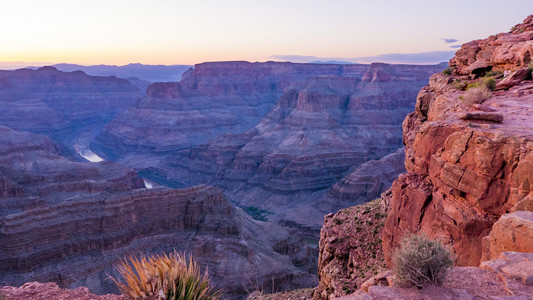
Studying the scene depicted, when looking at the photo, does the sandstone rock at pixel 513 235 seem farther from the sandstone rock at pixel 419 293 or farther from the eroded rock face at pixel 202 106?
the eroded rock face at pixel 202 106

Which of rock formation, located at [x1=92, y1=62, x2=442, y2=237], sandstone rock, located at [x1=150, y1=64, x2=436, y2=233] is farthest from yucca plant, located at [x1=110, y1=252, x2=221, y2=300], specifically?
sandstone rock, located at [x1=150, y1=64, x2=436, y2=233]

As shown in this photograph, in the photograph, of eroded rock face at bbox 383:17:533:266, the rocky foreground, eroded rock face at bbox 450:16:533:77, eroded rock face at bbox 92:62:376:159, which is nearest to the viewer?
the rocky foreground

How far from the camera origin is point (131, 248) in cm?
3844

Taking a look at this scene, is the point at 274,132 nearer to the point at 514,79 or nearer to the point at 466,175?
the point at 514,79

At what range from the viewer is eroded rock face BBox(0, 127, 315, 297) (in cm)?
3447

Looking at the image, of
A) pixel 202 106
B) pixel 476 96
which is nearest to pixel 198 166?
pixel 202 106

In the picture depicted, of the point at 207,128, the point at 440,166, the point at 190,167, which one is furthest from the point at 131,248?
the point at 207,128

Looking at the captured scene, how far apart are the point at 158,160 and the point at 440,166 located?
379 feet

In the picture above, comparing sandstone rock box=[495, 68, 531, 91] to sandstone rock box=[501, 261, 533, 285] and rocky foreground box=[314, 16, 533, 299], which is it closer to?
rocky foreground box=[314, 16, 533, 299]

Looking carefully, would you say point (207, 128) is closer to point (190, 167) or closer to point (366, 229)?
point (190, 167)

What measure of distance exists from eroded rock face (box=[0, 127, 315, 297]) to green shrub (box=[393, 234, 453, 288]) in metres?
25.0

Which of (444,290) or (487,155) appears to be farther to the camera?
(487,155)

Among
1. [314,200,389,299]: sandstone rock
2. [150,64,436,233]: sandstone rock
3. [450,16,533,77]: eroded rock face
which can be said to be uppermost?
[450,16,533,77]: eroded rock face

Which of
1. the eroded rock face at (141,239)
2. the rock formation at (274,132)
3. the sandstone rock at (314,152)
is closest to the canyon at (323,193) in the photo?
the eroded rock face at (141,239)
